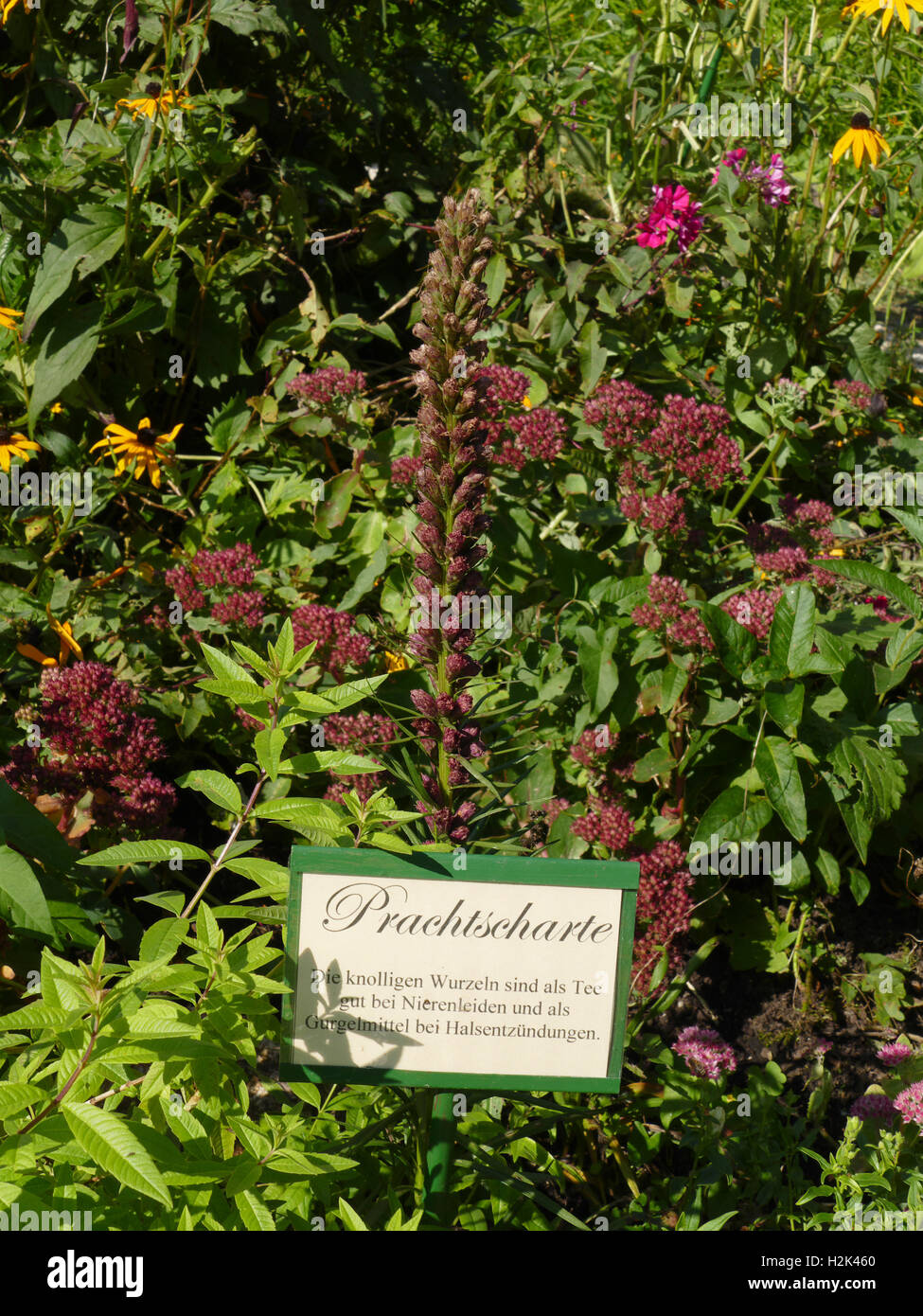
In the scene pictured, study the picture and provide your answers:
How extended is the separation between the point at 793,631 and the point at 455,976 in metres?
1.21

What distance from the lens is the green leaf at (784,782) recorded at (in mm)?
2188

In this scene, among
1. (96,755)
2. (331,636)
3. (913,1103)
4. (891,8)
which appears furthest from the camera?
(891,8)

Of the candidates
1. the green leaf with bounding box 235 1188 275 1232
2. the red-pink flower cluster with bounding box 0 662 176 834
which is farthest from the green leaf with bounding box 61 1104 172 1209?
the red-pink flower cluster with bounding box 0 662 176 834

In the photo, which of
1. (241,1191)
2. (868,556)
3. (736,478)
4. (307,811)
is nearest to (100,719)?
(307,811)

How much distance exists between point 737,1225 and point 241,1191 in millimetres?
1064

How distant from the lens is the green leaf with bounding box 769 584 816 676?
227cm

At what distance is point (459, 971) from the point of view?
140 cm

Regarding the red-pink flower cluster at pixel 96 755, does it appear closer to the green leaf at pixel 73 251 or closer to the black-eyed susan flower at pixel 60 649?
the black-eyed susan flower at pixel 60 649

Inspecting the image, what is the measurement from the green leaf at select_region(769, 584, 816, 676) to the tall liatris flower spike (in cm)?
101

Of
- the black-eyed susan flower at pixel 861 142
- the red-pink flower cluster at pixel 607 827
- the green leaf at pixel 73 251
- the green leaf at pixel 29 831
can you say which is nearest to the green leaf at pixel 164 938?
the green leaf at pixel 29 831

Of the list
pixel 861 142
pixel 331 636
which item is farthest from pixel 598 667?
pixel 861 142

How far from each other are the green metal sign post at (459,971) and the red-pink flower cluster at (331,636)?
3.21 ft

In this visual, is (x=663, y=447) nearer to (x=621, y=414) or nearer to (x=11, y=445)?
(x=621, y=414)

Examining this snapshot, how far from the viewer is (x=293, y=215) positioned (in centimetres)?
308
